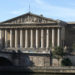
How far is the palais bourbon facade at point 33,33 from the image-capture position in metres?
82.4

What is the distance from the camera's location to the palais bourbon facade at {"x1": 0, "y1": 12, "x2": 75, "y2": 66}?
8238 cm

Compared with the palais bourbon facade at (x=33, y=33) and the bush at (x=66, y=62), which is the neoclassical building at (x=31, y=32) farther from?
the bush at (x=66, y=62)

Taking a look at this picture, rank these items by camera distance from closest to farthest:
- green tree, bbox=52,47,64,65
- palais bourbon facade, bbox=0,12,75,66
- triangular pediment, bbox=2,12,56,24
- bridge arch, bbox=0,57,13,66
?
1. green tree, bbox=52,47,64,65
2. bridge arch, bbox=0,57,13,66
3. palais bourbon facade, bbox=0,12,75,66
4. triangular pediment, bbox=2,12,56,24

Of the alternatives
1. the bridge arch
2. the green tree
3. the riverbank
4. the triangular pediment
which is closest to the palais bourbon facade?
the triangular pediment

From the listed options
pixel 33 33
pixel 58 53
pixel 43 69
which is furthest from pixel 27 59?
pixel 33 33

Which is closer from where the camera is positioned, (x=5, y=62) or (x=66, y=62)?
(x=66, y=62)

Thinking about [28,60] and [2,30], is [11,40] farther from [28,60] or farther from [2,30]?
[28,60]

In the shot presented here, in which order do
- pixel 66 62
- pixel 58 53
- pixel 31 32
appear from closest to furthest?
1. pixel 66 62
2. pixel 58 53
3. pixel 31 32

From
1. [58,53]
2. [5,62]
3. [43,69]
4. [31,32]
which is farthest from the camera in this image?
[31,32]

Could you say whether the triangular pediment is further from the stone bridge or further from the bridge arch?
the bridge arch

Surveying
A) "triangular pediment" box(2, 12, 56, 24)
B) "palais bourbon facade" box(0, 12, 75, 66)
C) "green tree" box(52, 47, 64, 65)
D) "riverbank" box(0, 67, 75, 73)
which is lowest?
"riverbank" box(0, 67, 75, 73)

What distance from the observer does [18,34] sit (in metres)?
86.6

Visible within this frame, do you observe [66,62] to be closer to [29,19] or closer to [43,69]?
[43,69]

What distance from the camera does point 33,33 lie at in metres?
84.9
